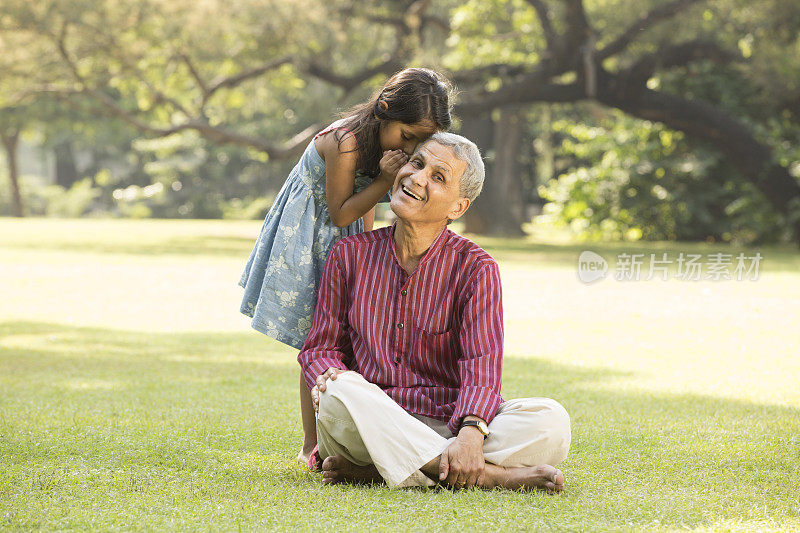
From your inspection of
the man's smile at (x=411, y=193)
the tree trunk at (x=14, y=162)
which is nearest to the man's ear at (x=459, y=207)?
the man's smile at (x=411, y=193)

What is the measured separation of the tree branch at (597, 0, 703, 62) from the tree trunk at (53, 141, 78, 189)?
118 ft

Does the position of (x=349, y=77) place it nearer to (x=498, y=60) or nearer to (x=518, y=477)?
(x=498, y=60)

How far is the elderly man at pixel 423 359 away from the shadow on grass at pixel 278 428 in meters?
0.16

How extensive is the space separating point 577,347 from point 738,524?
14.1ft

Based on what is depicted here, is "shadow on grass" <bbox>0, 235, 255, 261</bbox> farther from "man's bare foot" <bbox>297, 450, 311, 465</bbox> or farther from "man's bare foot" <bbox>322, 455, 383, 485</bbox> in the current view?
"man's bare foot" <bbox>322, 455, 383, 485</bbox>

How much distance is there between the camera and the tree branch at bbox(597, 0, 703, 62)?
1648 cm

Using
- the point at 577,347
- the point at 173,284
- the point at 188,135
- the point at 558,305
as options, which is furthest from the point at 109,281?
the point at 188,135

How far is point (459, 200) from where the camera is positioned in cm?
345

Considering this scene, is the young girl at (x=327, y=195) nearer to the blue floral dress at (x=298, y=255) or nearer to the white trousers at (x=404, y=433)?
the blue floral dress at (x=298, y=255)

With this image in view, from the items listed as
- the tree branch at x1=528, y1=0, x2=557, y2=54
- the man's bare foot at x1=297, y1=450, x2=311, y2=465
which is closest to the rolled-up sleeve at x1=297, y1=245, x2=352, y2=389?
the man's bare foot at x1=297, y1=450, x2=311, y2=465

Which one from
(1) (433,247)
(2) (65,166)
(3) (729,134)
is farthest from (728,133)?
(2) (65,166)

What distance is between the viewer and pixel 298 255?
3.76 metres

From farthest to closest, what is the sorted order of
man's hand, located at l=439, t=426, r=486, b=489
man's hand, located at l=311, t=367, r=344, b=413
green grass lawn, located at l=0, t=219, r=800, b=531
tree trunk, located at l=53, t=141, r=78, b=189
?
tree trunk, located at l=53, t=141, r=78, b=189 < man's hand, located at l=311, t=367, r=344, b=413 < man's hand, located at l=439, t=426, r=486, b=489 < green grass lawn, located at l=0, t=219, r=800, b=531

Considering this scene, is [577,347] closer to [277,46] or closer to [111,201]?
[277,46]
